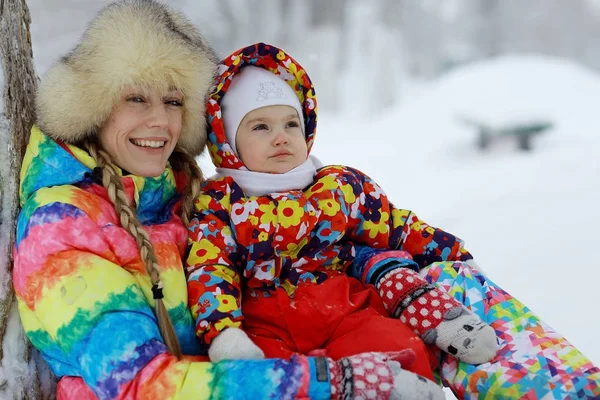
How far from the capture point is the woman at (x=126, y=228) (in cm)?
111

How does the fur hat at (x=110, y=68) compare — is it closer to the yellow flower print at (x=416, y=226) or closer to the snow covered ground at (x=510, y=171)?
the yellow flower print at (x=416, y=226)

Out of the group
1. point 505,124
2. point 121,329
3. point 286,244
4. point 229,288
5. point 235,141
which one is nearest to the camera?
point 121,329

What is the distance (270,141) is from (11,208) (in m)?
0.71

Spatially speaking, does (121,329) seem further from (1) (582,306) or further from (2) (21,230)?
(1) (582,306)

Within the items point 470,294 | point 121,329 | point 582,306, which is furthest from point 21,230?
point 582,306

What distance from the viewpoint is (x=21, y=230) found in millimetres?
1291

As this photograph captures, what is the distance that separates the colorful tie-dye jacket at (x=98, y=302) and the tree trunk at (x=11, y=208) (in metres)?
0.04

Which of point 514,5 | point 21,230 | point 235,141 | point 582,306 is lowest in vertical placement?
point 582,306

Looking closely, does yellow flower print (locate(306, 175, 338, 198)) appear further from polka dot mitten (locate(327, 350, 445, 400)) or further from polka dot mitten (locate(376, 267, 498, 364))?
polka dot mitten (locate(327, 350, 445, 400))

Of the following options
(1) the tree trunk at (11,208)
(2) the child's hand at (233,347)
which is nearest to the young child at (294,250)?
(2) the child's hand at (233,347)

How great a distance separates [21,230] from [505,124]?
245 inches

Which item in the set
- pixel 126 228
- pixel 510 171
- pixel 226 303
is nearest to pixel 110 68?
pixel 126 228

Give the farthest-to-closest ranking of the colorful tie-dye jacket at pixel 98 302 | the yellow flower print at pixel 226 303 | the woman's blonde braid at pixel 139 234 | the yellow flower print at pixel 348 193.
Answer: the yellow flower print at pixel 348 193
the yellow flower print at pixel 226 303
the woman's blonde braid at pixel 139 234
the colorful tie-dye jacket at pixel 98 302

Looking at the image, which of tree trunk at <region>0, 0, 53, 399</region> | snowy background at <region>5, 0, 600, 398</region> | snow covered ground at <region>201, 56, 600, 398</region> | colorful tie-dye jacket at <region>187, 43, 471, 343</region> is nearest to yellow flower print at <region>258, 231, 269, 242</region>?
colorful tie-dye jacket at <region>187, 43, 471, 343</region>
